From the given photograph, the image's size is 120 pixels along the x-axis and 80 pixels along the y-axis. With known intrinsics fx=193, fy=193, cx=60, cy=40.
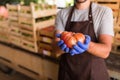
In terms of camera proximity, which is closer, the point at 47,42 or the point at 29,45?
the point at 47,42

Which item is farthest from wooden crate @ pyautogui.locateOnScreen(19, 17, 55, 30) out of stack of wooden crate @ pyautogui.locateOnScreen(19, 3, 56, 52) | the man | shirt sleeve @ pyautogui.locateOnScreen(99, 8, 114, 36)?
shirt sleeve @ pyautogui.locateOnScreen(99, 8, 114, 36)

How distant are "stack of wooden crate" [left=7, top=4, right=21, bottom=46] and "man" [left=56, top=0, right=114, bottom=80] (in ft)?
5.29

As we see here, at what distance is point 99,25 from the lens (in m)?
1.46

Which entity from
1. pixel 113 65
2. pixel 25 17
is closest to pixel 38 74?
pixel 25 17

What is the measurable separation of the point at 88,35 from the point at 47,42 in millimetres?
1312

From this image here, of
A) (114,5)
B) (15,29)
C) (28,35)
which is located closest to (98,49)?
(114,5)

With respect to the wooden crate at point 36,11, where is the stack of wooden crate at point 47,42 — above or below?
below

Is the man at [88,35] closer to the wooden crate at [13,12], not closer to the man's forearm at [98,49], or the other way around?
the man's forearm at [98,49]

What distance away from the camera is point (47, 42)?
9.01 feet

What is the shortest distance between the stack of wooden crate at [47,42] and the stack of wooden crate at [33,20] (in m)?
0.10

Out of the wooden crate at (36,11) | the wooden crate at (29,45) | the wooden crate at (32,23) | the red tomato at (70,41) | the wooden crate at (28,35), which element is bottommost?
the wooden crate at (29,45)

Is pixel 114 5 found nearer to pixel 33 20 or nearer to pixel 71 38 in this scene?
pixel 33 20

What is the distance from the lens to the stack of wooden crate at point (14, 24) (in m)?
3.16

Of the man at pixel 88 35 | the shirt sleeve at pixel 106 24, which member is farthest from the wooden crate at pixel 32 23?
the shirt sleeve at pixel 106 24
